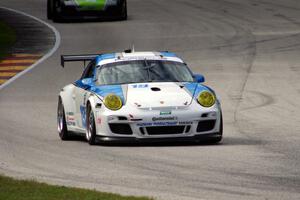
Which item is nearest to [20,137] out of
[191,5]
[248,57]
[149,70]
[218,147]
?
[149,70]

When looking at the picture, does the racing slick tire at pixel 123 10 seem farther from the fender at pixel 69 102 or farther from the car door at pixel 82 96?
the car door at pixel 82 96

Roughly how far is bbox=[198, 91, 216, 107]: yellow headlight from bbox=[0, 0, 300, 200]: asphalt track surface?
54cm

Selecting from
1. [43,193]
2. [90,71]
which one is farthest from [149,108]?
[43,193]

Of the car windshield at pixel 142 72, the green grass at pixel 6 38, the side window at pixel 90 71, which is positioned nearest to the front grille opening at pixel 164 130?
the car windshield at pixel 142 72

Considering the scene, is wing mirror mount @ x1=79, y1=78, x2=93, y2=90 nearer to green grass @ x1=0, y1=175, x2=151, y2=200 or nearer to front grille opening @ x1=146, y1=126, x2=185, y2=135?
front grille opening @ x1=146, y1=126, x2=185, y2=135

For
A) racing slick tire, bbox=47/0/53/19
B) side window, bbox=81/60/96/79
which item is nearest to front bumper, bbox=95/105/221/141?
side window, bbox=81/60/96/79

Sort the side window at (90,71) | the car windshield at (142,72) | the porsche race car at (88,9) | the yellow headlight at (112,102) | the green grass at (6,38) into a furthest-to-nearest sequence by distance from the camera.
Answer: the porsche race car at (88,9), the green grass at (6,38), the side window at (90,71), the car windshield at (142,72), the yellow headlight at (112,102)

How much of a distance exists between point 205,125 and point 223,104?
610 cm

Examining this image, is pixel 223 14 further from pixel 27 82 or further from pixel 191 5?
pixel 27 82

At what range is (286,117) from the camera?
18656 millimetres

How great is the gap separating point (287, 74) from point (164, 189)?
15032 millimetres

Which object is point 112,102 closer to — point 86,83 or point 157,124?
point 157,124

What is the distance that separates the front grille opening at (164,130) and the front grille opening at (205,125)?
0.21m

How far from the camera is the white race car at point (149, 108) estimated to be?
1474 cm
